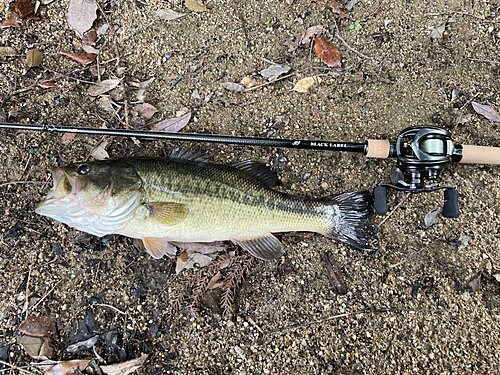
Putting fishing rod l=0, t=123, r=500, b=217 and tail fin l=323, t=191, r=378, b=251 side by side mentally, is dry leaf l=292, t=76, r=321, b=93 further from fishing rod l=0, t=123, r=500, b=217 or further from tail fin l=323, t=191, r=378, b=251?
tail fin l=323, t=191, r=378, b=251

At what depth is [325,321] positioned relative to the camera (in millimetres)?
3096

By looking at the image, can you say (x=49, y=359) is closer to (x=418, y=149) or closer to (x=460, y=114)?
(x=418, y=149)

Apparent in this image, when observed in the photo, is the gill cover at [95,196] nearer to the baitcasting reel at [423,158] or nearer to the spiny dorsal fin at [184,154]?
the spiny dorsal fin at [184,154]

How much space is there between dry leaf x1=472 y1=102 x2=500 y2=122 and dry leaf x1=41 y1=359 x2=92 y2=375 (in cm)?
472

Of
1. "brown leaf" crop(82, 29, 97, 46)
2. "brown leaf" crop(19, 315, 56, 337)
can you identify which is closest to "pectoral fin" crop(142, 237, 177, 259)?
"brown leaf" crop(19, 315, 56, 337)

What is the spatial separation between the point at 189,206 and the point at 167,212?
7.9 inches

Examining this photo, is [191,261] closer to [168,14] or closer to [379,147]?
[379,147]

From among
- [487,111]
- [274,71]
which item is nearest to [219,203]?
[274,71]

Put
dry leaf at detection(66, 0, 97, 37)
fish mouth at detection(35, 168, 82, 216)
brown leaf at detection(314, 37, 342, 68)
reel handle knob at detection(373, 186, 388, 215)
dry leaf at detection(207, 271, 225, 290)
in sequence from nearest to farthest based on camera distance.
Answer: fish mouth at detection(35, 168, 82, 216) < reel handle knob at detection(373, 186, 388, 215) < dry leaf at detection(207, 271, 225, 290) < brown leaf at detection(314, 37, 342, 68) < dry leaf at detection(66, 0, 97, 37)

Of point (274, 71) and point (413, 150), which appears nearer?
point (413, 150)

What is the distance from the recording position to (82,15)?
3.48 m

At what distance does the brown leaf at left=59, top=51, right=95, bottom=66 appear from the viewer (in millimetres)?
3445

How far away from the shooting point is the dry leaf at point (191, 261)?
10.4 feet

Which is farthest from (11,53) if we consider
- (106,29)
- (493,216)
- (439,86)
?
(493,216)
